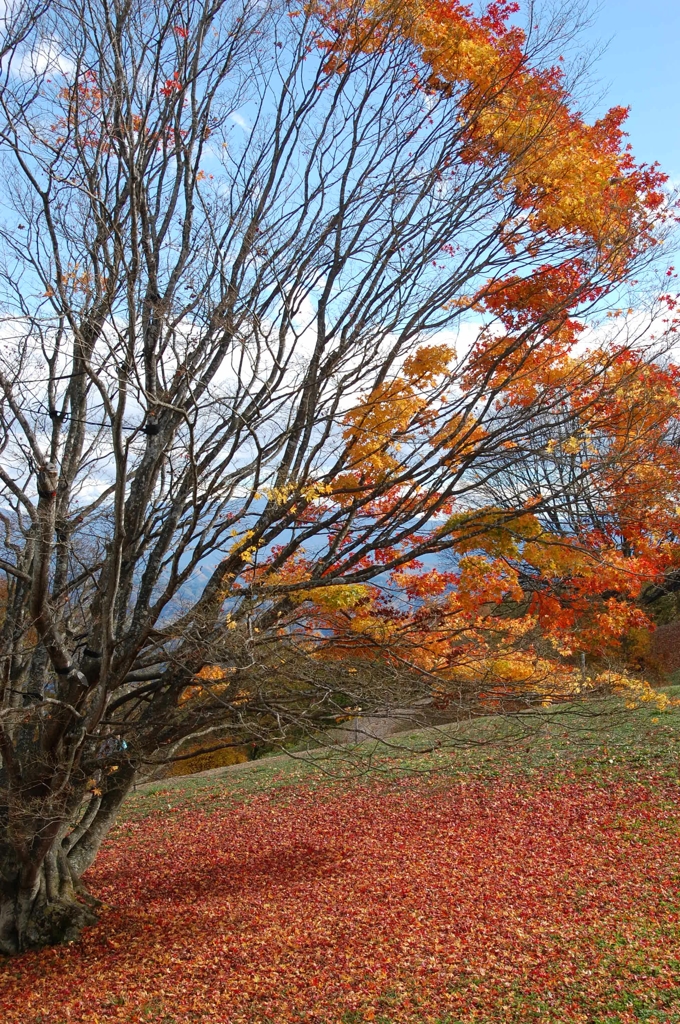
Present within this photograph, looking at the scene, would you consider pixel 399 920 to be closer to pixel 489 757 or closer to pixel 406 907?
pixel 406 907

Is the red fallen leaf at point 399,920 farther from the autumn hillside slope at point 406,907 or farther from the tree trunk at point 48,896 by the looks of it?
the tree trunk at point 48,896

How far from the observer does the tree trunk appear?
25.5ft

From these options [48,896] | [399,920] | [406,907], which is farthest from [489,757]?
[48,896]

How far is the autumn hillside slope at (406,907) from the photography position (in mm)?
6043

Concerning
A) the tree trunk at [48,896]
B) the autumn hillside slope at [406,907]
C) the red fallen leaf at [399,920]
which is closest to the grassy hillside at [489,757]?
the autumn hillside slope at [406,907]

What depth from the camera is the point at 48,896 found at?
26.6 feet

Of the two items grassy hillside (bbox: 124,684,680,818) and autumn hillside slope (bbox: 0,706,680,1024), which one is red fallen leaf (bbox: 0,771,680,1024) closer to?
autumn hillside slope (bbox: 0,706,680,1024)

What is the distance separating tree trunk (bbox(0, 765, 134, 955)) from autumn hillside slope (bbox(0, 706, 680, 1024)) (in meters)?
0.21

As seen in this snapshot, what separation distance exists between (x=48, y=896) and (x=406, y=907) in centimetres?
384

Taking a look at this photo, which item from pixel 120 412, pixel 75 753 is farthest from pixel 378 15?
pixel 75 753

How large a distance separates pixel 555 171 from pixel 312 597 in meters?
4.53

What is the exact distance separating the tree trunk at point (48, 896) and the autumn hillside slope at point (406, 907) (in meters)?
0.21

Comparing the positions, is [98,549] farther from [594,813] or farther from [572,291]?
[594,813]

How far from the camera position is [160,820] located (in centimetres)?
1406
